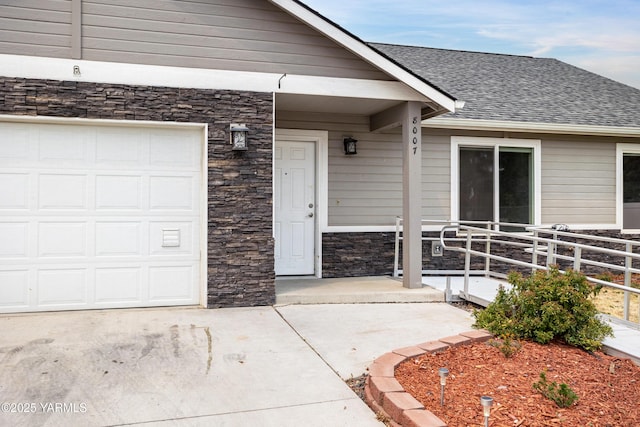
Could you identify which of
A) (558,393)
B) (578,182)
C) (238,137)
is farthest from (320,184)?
(558,393)

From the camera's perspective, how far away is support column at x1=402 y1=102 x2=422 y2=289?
747 cm

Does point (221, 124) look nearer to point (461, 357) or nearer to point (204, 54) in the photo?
point (204, 54)

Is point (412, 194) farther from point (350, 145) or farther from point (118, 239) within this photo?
point (118, 239)

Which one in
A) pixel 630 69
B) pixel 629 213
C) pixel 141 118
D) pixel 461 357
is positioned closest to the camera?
pixel 461 357

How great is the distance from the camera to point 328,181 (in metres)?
8.80

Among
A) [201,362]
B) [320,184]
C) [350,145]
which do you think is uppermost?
[350,145]

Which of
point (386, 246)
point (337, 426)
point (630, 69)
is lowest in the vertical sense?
point (337, 426)

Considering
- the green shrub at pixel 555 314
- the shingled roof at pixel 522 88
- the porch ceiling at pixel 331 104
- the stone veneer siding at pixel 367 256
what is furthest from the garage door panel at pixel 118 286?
the shingled roof at pixel 522 88

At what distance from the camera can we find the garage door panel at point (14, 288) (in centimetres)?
620

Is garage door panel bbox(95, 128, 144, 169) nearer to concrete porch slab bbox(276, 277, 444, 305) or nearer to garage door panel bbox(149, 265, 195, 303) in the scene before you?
garage door panel bbox(149, 265, 195, 303)

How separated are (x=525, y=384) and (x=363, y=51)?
180 inches

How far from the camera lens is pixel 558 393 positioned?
3527 mm

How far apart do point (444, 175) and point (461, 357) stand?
538 cm

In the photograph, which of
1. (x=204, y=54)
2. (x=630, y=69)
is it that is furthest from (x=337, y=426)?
(x=630, y=69)
